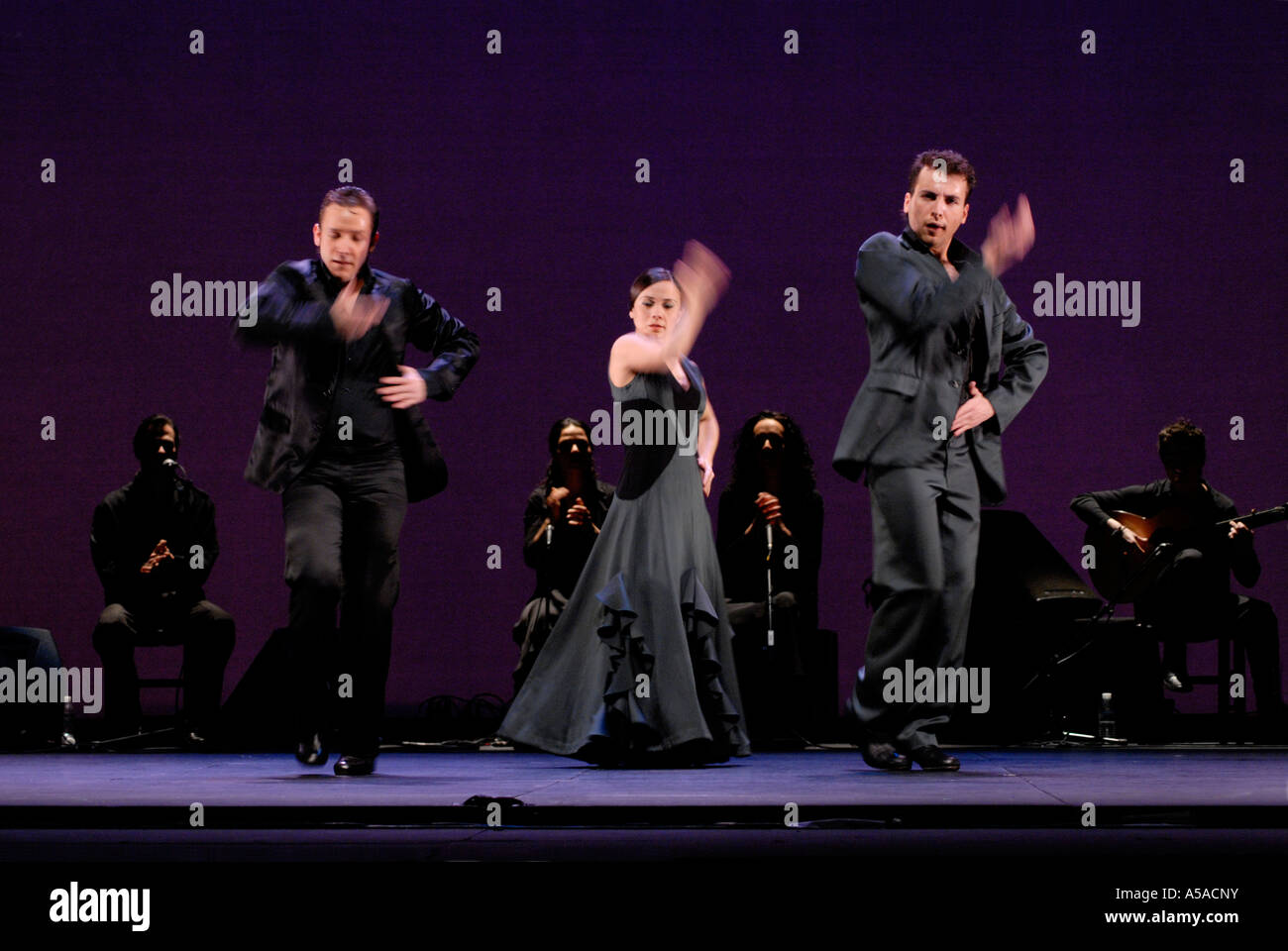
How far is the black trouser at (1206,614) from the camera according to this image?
685cm

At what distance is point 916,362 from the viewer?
187 inches

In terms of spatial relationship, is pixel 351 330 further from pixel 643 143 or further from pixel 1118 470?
pixel 1118 470

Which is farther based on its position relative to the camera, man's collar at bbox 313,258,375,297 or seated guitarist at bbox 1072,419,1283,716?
seated guitarist at bbox 1072,419,1283,716

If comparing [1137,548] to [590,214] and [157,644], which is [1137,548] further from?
[157,644]

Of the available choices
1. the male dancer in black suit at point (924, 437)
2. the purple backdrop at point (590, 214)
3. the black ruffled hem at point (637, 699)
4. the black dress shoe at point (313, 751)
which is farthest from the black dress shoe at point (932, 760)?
the purple backdrop at point (590, 214)

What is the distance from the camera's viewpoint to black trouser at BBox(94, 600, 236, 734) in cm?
683

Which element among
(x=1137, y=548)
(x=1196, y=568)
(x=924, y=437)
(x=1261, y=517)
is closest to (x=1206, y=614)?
(x=1196, y=568)

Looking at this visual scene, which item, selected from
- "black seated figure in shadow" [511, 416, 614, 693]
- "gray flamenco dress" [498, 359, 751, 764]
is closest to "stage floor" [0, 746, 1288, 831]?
"gray flamenco dress" [498, 359, 751, 764]

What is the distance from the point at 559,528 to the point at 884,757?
257 centimetres

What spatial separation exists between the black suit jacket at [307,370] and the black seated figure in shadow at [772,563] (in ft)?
6.83

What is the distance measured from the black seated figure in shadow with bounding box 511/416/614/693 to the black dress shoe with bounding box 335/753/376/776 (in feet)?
6.33

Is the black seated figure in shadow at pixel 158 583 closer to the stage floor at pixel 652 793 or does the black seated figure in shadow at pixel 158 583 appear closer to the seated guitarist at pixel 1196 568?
the stage floor at pixel 652 793
